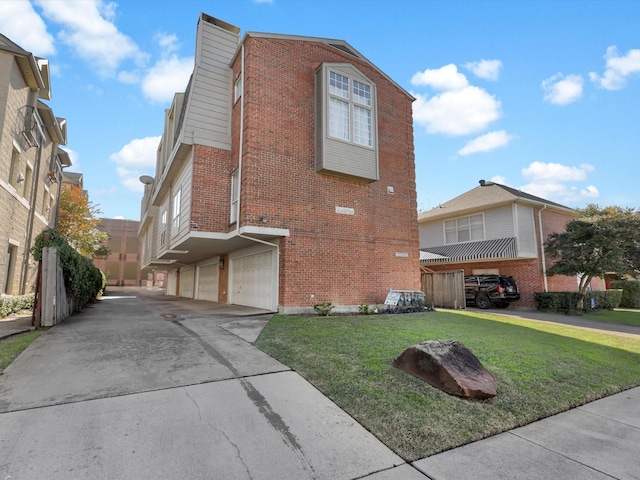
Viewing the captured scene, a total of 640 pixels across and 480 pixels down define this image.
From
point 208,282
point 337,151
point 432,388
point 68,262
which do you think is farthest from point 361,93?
point 208,282

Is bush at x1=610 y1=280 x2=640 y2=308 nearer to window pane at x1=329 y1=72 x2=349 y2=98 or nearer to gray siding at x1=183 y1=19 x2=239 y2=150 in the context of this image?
window pane at x1=329 y1=72 x2=349 y2=98

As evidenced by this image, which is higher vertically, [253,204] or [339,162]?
[339,162]

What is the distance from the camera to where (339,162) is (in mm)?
11531

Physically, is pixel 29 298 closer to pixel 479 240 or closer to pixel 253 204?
pixel 253 204

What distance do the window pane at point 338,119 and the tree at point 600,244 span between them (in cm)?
1182

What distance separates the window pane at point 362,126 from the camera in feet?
40.1

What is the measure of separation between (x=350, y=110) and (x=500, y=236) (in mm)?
11551

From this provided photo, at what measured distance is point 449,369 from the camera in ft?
13.4

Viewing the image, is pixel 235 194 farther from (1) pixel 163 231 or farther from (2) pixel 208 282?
(2) pixel 208 282

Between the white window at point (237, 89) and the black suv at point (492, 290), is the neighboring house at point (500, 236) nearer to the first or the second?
the black suv at point (492, 290)

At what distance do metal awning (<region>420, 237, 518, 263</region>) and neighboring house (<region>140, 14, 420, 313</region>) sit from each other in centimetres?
656

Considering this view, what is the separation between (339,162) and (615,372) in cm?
881

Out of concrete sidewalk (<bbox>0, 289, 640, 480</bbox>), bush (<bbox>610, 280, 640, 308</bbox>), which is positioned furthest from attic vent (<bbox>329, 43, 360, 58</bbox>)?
bush (<bbox>610, 280, 640, 308</bbox>)

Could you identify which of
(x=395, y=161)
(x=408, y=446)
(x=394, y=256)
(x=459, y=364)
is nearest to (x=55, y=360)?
(x=408, y=446)
